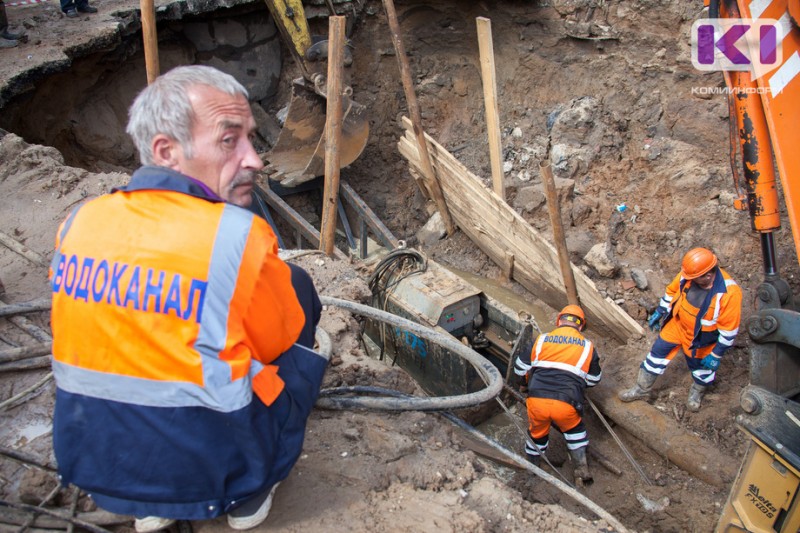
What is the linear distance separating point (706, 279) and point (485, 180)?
3.87m

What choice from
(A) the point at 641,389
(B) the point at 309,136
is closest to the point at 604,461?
(A) the point at 641,389

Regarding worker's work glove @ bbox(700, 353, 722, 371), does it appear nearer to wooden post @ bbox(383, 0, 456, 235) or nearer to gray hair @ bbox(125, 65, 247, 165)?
wooden post @ bbox(383, 0, 456, 235)

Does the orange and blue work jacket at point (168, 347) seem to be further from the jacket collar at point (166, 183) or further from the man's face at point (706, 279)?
the man's face at point (706, 279)

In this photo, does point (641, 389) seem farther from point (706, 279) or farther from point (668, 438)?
point (706, 279)

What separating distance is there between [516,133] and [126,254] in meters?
7.30

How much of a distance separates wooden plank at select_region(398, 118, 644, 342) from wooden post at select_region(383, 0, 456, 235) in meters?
0.13

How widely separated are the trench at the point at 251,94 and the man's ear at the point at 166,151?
527 centimetres

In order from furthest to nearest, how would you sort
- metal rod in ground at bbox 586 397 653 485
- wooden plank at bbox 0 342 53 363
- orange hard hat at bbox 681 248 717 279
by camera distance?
metal rod in ground at bbox 586 397 653 485 < orange hard hat at bbox 681 248 717 279 < wooden plank at bbox 0 342 53 363

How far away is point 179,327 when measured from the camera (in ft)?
5.11

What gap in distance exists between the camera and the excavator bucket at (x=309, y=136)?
7492 mm

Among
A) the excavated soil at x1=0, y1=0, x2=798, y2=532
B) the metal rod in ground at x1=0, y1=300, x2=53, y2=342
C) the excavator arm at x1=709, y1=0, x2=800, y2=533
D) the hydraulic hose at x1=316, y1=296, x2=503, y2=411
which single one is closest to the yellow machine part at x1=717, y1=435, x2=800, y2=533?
the excavator arm at x1=709, y1=0, x2=800, y2=533

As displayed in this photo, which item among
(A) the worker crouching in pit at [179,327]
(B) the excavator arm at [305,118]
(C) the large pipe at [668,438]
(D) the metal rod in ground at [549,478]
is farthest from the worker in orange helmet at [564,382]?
(B) the excavator arm at [305,118]

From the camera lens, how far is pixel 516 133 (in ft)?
26.9

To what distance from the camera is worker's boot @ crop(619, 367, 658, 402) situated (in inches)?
196
